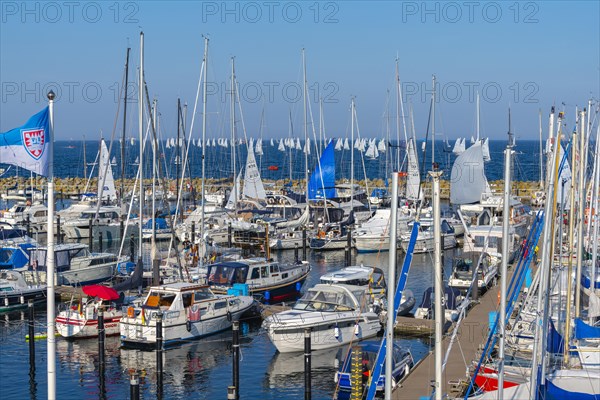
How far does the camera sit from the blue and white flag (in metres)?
13.4

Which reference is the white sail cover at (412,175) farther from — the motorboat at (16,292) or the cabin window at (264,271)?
the motorboat at (16,292)

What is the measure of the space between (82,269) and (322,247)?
15633 millimetres

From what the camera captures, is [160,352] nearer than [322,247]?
Yes

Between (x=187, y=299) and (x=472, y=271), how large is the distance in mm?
13179

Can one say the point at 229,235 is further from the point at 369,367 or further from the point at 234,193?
the point at 369,367

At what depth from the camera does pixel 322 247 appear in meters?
50.0

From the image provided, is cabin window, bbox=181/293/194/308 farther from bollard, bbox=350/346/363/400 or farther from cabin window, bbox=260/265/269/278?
bollard, bbox=350/346/363/400

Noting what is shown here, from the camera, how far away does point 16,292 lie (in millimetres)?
33281

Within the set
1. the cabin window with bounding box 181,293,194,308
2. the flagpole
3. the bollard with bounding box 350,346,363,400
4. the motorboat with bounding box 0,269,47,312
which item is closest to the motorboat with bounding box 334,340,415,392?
the bollard with bounding box 350,346,363,400

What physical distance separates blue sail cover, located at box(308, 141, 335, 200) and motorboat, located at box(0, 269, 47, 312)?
75.4ft

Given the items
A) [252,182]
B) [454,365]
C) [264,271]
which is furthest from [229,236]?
[454,365]

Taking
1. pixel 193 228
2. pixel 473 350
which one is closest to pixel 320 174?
pixel 193 228

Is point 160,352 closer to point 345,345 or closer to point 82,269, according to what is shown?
point 345,345

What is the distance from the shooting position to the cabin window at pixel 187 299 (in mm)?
28266
